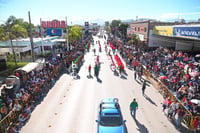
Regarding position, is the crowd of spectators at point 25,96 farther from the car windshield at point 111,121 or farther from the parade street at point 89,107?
the car windshield at point 111,121

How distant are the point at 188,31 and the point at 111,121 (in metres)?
19.5

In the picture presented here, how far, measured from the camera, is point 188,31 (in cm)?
2167

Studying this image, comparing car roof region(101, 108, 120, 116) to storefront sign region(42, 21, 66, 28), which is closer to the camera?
car roof region(101, 108, 120, 116)

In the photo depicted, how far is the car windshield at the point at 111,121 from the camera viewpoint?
28.1 feet

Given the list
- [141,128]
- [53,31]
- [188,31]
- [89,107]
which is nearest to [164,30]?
[188,31]

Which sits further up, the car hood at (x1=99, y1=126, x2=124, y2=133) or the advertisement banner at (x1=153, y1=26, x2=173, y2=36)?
the advertisement banner at (x1=153, y1=26, x2=173, y2=36)

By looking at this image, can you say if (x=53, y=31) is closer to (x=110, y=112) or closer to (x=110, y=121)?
(x=110, y=112)

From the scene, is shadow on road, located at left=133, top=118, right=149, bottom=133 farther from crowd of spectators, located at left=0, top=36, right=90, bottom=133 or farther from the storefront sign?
the storefront sign

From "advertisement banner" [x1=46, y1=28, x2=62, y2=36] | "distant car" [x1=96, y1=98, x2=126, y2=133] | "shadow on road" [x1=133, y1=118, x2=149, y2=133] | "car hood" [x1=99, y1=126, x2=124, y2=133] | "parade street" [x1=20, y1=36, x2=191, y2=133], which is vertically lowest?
"shadow on road" [x1=133, y1=118, x2=149, y2=133]

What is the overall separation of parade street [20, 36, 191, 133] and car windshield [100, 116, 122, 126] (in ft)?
3.76

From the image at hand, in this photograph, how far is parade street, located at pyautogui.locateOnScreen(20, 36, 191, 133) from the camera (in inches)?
380

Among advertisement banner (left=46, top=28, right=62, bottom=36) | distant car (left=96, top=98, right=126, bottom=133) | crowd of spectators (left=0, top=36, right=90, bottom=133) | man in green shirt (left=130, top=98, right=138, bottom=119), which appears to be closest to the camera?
distant car (left=96, top=98, right=126, bottom=133)

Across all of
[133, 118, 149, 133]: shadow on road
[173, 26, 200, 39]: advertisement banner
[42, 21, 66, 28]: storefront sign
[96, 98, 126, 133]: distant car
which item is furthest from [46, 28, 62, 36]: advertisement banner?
[133, 118, 149, 133]: shadow on road

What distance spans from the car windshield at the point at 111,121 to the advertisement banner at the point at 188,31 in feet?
57.6
